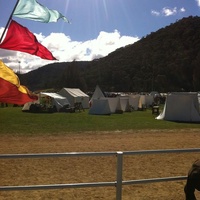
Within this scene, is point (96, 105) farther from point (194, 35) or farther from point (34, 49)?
point (194, 35)

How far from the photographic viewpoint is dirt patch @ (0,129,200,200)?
7.36 m

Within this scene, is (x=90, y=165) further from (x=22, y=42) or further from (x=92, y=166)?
(x=22, y=42)

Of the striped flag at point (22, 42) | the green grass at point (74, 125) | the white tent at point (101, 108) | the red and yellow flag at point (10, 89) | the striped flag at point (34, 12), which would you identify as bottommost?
the green grass at point (74, 125)

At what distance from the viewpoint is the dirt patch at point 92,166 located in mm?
7355

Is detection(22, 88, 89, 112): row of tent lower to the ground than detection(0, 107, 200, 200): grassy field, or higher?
higher

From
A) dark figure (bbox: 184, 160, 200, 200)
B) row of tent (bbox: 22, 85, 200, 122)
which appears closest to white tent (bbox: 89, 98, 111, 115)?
row of tent (bbox: 22, 85, 200, 122)

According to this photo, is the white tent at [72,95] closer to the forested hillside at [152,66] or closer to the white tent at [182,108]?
the white tent at [182,108]

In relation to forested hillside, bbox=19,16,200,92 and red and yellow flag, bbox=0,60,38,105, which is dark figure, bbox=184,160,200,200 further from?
forested hillside, bbox=19,16,200,92

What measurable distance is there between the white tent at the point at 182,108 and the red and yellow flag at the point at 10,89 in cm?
2229

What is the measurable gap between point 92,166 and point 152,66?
110452 millimetres

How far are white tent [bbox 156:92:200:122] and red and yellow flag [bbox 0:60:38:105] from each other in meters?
22.3

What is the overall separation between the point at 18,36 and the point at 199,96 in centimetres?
2448

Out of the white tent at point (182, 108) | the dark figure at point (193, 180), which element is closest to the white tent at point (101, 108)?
the white tent at point (182, 108)

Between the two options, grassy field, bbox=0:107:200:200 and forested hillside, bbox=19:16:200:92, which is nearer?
grassy field, bbox=0:107:200:200
